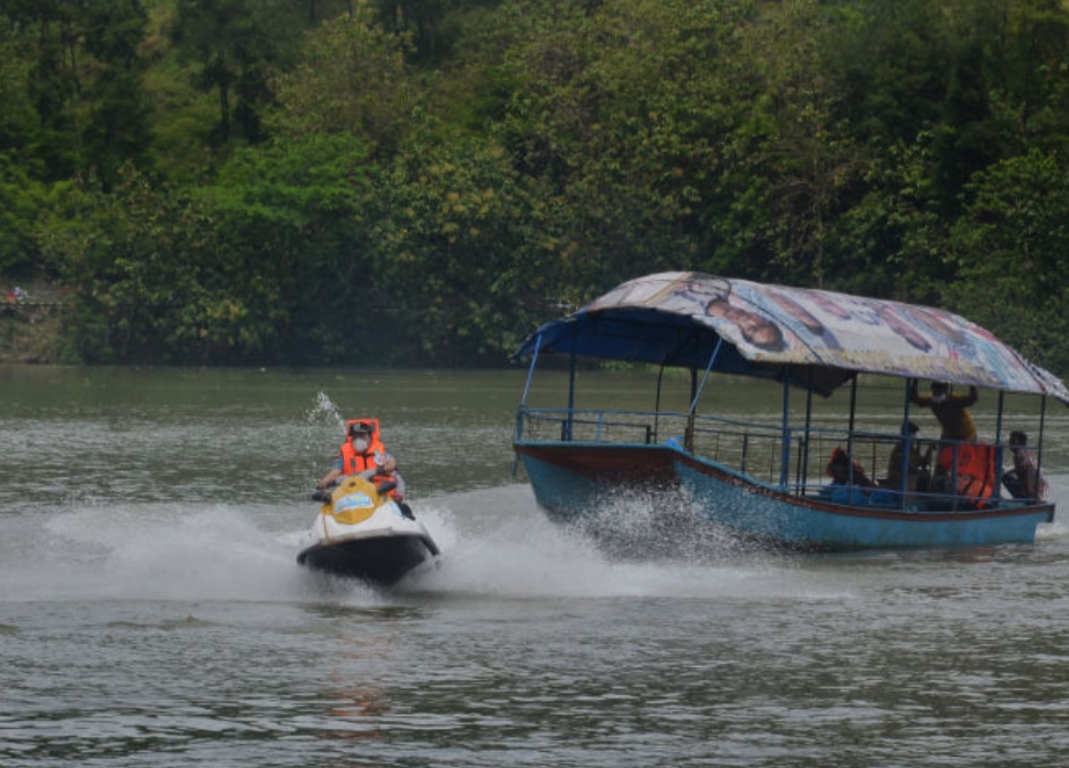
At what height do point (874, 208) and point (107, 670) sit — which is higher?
point (874, 208)

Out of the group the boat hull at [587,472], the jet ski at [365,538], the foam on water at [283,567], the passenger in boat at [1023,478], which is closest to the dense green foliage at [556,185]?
the passenger in boat at [1023,478]

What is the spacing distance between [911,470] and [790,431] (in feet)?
7.35

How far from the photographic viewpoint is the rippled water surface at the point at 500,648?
11.2 metres

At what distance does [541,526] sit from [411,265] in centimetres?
4146

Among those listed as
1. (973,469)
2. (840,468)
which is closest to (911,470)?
(973,469)

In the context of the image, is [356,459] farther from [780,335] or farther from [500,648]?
[780,335]

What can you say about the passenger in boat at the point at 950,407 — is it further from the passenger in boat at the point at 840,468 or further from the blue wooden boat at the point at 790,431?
the passenger in boat at the point at 840,468

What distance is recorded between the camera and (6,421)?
37156 millimetres

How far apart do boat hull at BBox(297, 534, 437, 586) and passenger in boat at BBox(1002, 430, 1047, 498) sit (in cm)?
889

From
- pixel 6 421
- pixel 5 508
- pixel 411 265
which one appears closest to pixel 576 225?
pixel 411 265

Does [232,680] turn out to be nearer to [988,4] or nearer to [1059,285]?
[1059,285]

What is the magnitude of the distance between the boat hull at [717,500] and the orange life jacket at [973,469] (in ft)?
3.81

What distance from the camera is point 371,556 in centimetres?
1603

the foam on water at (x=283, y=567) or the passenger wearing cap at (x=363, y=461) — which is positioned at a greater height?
the passenger wearing cap at (x=363, y=461)
